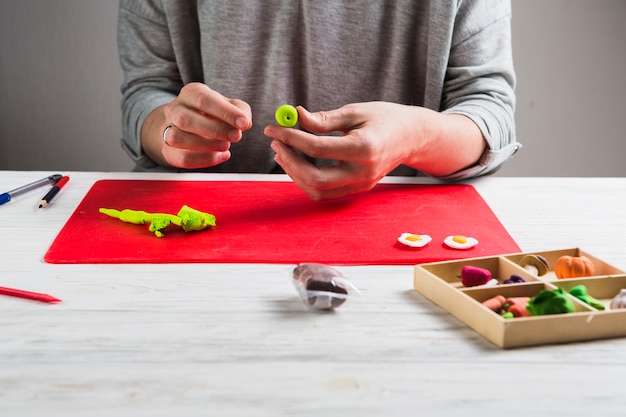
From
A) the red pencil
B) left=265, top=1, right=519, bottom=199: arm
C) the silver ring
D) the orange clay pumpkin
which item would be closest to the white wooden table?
Answer: the red pencil

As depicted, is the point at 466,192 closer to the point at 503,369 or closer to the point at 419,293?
the point at 419,293

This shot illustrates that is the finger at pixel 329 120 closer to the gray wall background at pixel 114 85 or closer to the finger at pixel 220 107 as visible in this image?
the finger at pixel 220 107

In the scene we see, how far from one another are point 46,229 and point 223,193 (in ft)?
0.84

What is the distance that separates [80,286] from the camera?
2.29 ft

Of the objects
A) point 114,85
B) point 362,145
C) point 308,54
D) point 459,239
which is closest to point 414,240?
point 459,239

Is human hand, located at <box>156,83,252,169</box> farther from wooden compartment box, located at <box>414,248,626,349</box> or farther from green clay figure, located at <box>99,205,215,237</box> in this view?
wooden compartment box, located at <box>414,248,626,349</box>

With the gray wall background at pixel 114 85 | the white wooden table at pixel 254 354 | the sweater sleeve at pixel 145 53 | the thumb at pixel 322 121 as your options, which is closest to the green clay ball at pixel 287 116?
the thumb at pixel 322 121

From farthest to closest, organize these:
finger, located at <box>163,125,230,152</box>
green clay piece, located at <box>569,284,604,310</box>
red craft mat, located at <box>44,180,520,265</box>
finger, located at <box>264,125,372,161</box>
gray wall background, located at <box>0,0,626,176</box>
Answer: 1. gray wall background, located at <box>0,0,626,176</box>
2. finger, located at <box>163,125,230,152</box>
3. finger, located at <box>264,125,372,161</box>
4. red craft mat, located at <box>44,180,520,265</box>
5. green clay piece, located at <box>569,284,604,310</box>

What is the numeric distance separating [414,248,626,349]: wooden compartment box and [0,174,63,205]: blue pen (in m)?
0.59

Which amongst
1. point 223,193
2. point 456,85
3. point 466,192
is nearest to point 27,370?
point 223,193

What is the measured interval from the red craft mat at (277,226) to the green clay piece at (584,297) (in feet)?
0.56

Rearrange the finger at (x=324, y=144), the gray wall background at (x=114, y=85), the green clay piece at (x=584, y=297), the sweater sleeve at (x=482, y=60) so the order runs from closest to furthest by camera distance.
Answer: the green clay piece at (x=584, y=297)
the finger at (x=324, y=144)
the sweater sleeve at (x=482, y=60)
the gray wall background at (x=114, y=85)

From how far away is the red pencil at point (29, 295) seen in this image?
2.17ft

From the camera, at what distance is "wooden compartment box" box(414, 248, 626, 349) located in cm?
57
